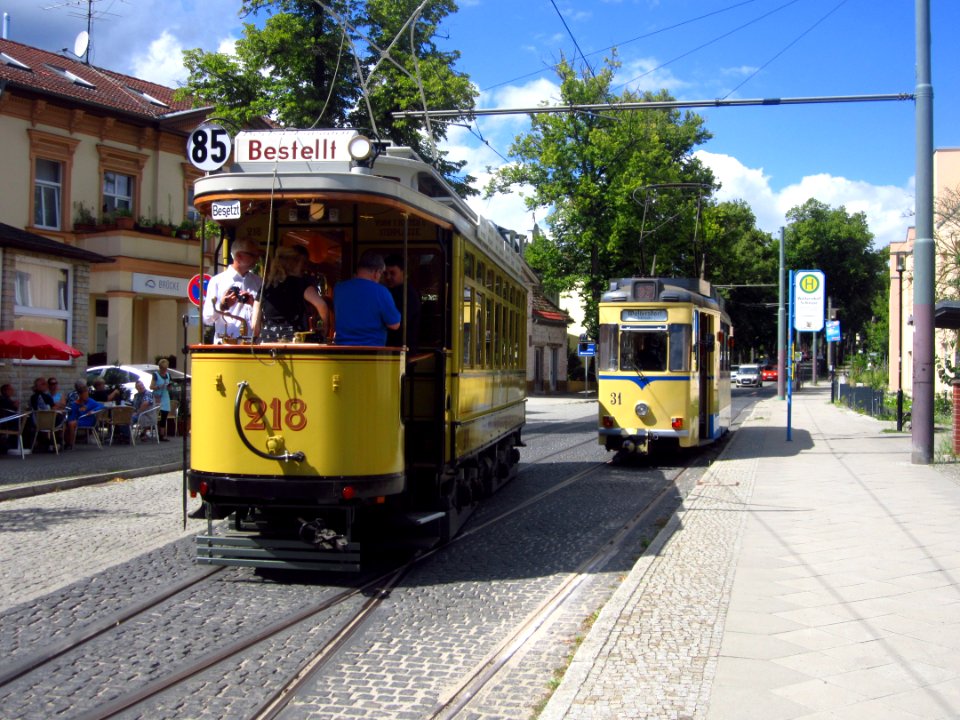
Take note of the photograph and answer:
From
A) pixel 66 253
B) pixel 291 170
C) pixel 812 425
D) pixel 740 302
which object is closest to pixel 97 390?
pixel 66 253

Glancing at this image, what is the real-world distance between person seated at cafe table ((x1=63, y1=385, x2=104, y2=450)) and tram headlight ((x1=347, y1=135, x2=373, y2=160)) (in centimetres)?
1261

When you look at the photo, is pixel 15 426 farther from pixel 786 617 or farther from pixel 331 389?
pixel 786 617

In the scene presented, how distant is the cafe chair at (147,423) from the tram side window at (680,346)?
34.8ft

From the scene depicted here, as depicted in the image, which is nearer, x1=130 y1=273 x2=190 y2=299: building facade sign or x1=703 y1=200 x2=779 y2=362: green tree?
x1=130 y1=273 x2=190 y2=299: building facade sign

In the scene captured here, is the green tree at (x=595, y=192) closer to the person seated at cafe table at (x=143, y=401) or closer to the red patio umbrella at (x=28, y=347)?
the person seated at cafe table at (x=143, y=401)

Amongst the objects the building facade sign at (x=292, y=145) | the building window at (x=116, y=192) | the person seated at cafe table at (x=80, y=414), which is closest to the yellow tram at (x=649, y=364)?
the building facade sign at (x=292, y=145)

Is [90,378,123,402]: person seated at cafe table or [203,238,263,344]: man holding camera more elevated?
[203,238,263,344]: man holding camera

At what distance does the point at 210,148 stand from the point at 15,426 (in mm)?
10421

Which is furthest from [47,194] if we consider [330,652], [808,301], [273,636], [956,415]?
[330,652]

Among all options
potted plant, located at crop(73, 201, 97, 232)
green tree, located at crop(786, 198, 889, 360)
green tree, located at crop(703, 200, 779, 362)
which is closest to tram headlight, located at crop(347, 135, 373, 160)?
potted plant, located at crop(73, 201, 97, 232)

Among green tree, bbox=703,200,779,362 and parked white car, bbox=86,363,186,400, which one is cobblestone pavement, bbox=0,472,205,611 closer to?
parked white car, bbox=86,363,186,400

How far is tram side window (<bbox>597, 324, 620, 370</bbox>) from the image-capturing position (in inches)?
640

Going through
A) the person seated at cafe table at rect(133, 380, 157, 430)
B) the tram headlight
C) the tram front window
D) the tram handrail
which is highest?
the tram headlight

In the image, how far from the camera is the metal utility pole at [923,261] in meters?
15.0
